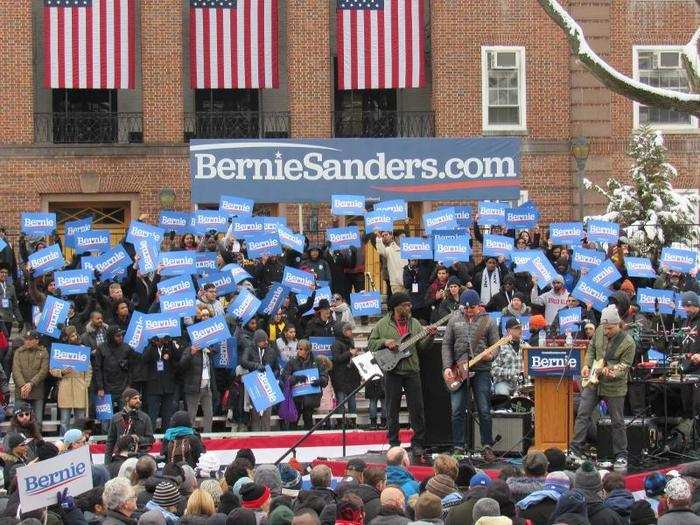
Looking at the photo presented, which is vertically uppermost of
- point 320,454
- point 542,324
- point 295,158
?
point 295,158

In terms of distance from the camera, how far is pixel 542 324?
22188 mm

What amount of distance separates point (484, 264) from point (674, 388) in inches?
302

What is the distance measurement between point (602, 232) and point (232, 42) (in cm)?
1113

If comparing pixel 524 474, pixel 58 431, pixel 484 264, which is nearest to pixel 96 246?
pixel 58 431

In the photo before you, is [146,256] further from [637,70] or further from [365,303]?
[637,70]

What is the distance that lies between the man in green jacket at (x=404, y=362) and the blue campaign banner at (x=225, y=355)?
4453mm

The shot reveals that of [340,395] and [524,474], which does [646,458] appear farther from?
[340,395]

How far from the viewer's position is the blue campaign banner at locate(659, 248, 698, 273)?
26.3m

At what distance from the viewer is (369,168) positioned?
30609mm

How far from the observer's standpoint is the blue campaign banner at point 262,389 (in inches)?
893

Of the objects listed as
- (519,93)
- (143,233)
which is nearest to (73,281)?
(143,233)

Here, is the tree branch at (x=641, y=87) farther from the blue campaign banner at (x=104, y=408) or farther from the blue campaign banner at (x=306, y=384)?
the blue campaign banner at (x=104, y=408)

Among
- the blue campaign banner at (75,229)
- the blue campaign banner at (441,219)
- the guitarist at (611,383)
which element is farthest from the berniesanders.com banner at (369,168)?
the guitarist at (611,383)

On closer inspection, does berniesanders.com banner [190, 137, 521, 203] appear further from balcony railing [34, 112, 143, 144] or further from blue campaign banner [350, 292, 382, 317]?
balcony railing [34, 112, 143, 144]
